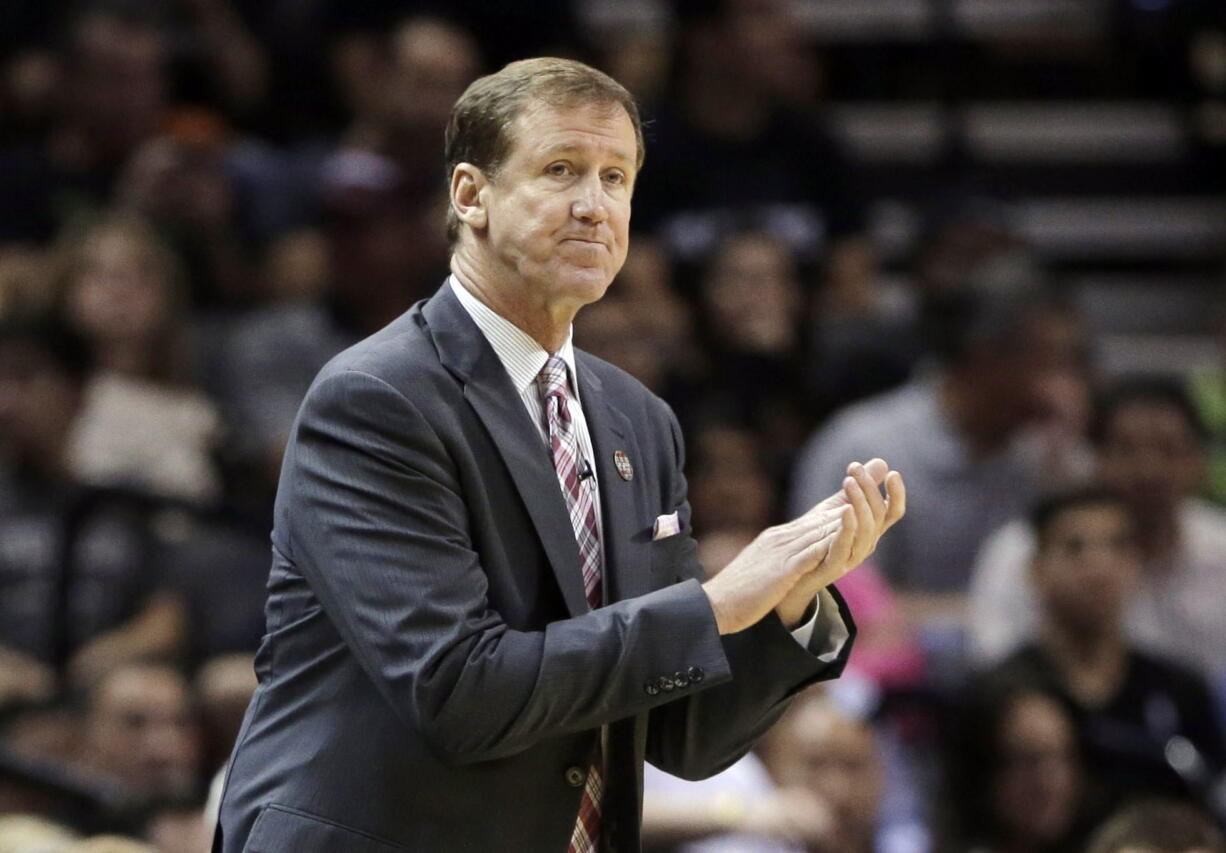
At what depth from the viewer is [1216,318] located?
8.26 meters

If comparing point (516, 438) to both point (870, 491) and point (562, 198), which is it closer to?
point (562, 198)

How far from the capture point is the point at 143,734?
5.11 meters

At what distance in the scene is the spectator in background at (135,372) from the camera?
609 centimetres

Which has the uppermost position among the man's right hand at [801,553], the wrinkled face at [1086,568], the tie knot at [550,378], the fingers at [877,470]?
the tie knot at [550,378]

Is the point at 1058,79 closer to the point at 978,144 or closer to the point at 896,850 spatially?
the point at 978,144

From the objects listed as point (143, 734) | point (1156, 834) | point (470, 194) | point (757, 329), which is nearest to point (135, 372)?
point (143, 734)

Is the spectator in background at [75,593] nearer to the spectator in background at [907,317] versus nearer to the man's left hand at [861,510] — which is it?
the spectator in background at [907,317]

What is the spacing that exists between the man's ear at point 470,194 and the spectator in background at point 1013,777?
10.6 ft

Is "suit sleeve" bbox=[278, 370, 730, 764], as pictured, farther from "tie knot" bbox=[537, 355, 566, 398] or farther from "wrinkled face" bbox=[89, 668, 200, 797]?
"wrinkled face" bbox=[89, 668, 200, 797]

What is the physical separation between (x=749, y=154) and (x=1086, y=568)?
2.54 metres

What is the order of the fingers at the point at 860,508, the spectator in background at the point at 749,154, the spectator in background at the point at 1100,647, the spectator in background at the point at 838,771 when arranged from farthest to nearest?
the spectator in background at the point at 749,154, the spectator in background at the point at 1100,647, the spectator in background at the point at 838,771, the fingers at the point at 860,508

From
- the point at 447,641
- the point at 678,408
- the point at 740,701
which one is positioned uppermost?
the point at 447,641

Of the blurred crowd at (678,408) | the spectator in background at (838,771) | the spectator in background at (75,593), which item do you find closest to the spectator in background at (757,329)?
the blurred crowd at (678,408)

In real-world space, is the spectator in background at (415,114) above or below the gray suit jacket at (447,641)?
above
